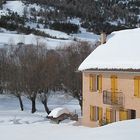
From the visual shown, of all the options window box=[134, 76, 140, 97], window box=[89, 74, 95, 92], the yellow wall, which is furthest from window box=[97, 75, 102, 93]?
window box=[134, 76, 140, 97]

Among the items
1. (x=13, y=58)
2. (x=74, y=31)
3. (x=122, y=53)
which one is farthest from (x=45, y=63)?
(x=74, y=31)

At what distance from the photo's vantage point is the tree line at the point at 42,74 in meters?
63.9

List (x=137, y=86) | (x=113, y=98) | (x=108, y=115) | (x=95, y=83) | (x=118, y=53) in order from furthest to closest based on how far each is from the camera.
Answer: (x=95, y=83)
(x=108, y=115)
(x=118, y=53)
(x=113, y=98)
(x=137, y=86)

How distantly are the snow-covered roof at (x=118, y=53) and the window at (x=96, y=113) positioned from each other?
12.2 ft

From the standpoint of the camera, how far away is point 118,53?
42.3m

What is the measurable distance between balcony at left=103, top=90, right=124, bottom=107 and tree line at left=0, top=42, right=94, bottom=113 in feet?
62.3

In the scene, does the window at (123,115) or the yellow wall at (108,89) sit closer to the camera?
the yellow wall at (108,89)

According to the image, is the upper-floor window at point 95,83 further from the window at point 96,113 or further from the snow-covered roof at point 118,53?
the window at point 96,113

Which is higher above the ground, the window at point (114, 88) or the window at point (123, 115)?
the window at point (114, 88)

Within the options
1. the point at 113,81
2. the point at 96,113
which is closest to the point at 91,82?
the point at 96,113

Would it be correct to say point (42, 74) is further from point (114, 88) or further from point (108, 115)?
point (114, 88)

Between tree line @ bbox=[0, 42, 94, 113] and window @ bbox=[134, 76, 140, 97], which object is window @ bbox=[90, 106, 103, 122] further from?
tree line @ bbox=[0, 42, 94, 113]

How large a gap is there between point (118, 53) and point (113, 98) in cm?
397

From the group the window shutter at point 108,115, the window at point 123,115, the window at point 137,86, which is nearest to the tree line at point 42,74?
the window shutter at point 108,115
